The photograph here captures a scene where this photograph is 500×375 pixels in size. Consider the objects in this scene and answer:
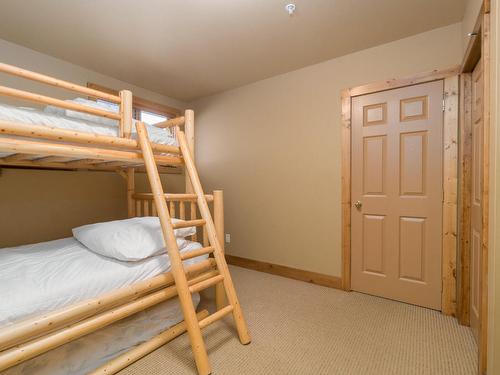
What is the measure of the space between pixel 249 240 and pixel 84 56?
9.27ft

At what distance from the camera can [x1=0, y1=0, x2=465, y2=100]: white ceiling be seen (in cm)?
190

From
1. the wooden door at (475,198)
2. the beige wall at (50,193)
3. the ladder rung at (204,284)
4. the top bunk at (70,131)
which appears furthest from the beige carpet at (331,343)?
the beige wall at (50,193)

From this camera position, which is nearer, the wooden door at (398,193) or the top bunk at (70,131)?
the top bunk at (70,131)

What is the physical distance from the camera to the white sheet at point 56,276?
121cm

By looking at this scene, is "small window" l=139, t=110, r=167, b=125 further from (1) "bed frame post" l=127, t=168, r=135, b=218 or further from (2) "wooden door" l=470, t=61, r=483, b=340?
Answer: (2) "wooden door" l=470, t=61, r=483, b=340

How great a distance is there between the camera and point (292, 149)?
9.91ft

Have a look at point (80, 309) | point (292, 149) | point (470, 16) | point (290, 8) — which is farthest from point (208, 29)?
point (80, 309)

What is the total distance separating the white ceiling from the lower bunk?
1861 millimetres

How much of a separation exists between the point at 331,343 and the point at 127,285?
4.76ft

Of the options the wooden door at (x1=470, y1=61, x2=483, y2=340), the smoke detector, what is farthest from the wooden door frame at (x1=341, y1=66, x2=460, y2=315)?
the smoke detector

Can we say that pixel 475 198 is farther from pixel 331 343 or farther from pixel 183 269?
pixel 183 269

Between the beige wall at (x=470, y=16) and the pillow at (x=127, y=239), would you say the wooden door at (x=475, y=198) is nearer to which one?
the beige wall at (x=470, y=16)

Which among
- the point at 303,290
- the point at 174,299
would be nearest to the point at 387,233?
the point at 303,290

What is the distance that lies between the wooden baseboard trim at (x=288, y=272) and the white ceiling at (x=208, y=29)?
94.6 inches
